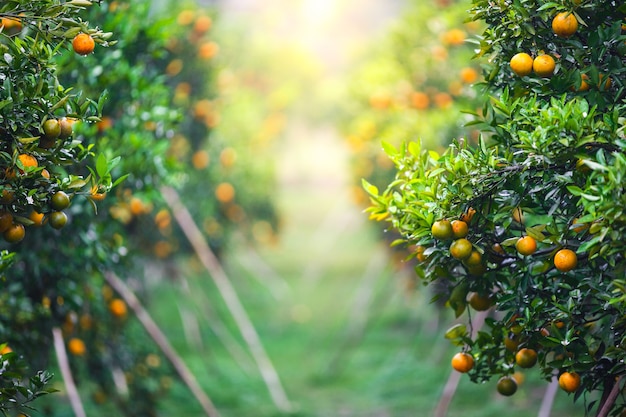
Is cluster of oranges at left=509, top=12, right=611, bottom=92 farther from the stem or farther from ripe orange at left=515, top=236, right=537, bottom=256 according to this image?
the stem

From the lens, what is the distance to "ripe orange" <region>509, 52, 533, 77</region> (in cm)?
258

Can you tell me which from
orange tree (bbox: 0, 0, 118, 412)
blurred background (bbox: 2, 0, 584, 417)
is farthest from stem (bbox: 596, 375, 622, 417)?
orange tree (bbox: 0, 0, 118, 412)

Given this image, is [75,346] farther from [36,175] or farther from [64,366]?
[36,175]

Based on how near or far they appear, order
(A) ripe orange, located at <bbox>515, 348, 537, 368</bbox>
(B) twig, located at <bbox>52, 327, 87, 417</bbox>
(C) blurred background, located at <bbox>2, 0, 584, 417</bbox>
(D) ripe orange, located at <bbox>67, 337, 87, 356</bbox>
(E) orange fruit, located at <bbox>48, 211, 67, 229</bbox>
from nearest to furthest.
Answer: (E) orange fruit, located at <bbox>48, 211, 67, 229</bbox>, (A) ripe orange, located at <bbox>515, 348, 537, 368</bbox>, (B) twig, located at <bbox>52, 327, 87, 417</bbox>, (C) blurred background, located at <bbox>2, 0, 584, 417</bbox>, (D) ripe orange, located at <bbox>67, 337, 87, 356</bbox>

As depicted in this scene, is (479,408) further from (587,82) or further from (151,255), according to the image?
(587,82)

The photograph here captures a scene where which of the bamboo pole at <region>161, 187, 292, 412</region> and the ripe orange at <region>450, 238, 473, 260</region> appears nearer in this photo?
the ripe orange at <region>450, 238, 473, 260</region>

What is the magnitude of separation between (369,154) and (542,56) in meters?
5.81

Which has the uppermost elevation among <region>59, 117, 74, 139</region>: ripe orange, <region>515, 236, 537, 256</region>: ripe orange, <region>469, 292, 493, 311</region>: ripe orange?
<region>59, 117, 74, 139</region>: ripe orange

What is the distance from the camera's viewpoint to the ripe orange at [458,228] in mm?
2520

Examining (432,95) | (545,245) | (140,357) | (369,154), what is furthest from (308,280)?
(545,245)

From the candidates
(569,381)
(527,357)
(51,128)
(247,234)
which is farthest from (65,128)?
(247,234)

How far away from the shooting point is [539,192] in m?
2.59

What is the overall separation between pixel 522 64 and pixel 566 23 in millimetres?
198

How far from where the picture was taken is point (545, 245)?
2666 millimetres
